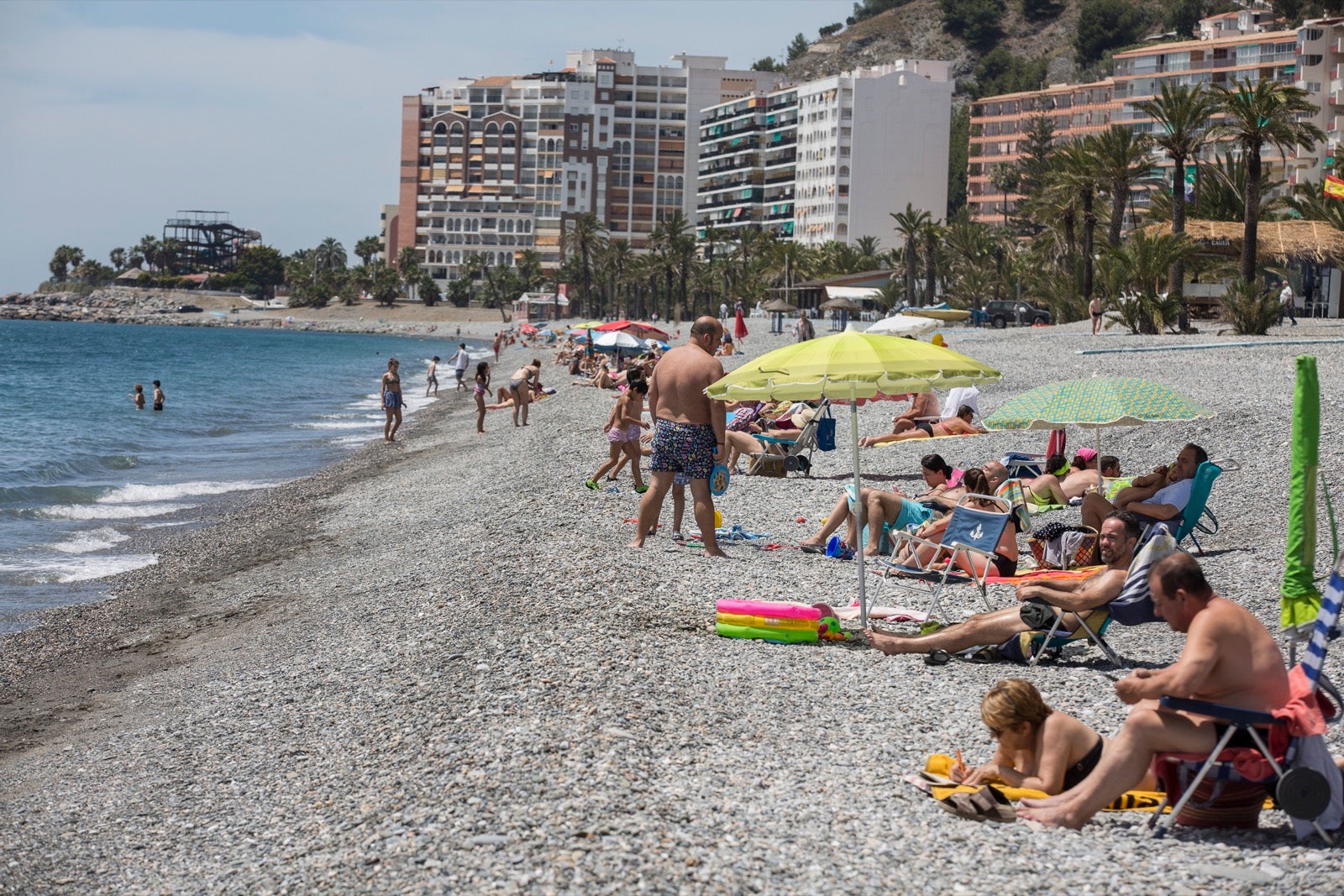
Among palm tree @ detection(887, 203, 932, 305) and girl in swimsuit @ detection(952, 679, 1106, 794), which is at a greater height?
palm tree @ detection(887, 203, 932, 305)

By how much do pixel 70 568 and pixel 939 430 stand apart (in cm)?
1033

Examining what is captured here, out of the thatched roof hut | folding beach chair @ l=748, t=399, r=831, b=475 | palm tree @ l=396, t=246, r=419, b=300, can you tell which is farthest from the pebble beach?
palm tree @ l=396, t=246, r=419, b=300

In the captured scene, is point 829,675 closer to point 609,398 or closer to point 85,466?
point 85,466

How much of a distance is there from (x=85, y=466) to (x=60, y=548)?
953cm

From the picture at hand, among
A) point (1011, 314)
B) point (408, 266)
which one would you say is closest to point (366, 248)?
point (408, 266)

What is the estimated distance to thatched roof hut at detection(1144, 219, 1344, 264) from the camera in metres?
34.2

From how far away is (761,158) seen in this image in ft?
442

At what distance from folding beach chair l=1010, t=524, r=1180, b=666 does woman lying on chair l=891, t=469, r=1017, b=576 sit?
1.52 meters

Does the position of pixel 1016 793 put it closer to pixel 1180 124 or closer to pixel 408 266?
pixel 1180 124

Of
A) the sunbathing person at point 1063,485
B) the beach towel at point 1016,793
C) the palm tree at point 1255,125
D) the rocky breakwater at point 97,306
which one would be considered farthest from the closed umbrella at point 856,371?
the rocky breakwater at point 97,306

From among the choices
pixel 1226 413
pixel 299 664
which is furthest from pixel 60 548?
pixel 1226 413

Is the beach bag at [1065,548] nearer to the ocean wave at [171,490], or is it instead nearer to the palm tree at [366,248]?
the ocean wave at [171,490]

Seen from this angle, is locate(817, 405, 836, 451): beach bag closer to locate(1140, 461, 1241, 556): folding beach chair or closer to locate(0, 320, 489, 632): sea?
locate(1140, 461, 1241, 556): folding beach chair

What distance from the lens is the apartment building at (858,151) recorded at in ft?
390
